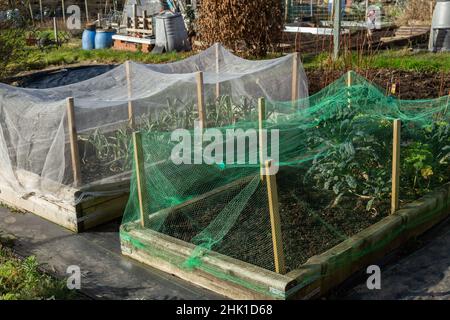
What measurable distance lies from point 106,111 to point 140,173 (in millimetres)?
1769

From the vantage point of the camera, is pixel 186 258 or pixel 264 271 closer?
pixel 264 271

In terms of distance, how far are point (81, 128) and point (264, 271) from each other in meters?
3.04

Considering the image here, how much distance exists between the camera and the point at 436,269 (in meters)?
4.93

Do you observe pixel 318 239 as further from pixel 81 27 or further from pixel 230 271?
pixel 81 27

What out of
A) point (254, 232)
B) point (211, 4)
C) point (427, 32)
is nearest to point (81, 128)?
point (254, 232)

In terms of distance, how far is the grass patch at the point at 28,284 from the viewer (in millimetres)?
4402

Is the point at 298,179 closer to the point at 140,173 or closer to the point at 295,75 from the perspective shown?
the point at 140,173

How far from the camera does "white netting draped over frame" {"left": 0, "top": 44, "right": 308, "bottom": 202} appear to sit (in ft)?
20.4

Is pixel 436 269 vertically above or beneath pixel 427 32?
beneath

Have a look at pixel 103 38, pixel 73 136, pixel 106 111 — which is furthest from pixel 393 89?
pixel 103 38

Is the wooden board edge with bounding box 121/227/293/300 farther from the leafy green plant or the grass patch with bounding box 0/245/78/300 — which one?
the leafy green plant

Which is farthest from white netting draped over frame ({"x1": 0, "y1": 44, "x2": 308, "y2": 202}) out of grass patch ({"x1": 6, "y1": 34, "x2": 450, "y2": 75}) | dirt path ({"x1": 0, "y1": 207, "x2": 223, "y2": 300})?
grass patch ({"x1": 6, "y1": 34, "x2": 450, "y2": 75})

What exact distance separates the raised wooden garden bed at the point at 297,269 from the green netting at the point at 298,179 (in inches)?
4.4

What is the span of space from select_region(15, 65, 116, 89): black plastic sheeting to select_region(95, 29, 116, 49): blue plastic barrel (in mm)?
3299
